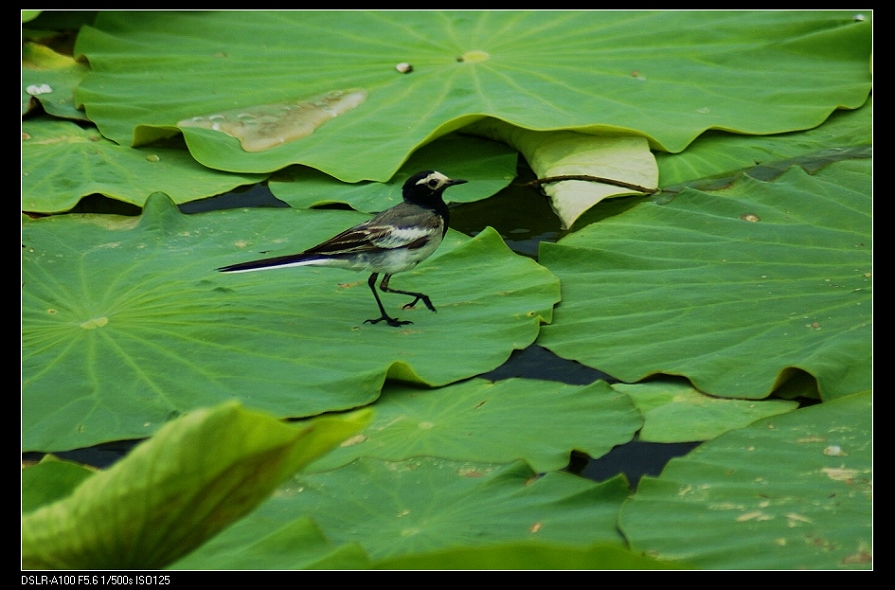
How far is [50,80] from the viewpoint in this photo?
6.03 metres

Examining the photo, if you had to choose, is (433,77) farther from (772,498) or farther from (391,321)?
(772,498)

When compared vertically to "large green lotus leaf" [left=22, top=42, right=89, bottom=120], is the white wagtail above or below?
below

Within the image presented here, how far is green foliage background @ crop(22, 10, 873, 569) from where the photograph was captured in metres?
2.63

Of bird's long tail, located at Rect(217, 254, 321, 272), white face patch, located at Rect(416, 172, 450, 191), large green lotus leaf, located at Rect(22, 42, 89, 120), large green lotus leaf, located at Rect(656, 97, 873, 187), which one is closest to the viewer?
bird's long tail, located at Rect(217, 254, 321, 272)

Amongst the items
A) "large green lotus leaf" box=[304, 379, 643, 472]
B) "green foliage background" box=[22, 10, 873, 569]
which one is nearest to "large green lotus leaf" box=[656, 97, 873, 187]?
"green foliage background" box=[22, 10, 873, 569]

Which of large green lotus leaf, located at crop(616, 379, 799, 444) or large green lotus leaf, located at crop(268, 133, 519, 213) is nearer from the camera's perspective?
large green lotus leaf, located at crop(616, 379, 799, 444)

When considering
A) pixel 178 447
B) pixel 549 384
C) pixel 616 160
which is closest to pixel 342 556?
pixel 178 447

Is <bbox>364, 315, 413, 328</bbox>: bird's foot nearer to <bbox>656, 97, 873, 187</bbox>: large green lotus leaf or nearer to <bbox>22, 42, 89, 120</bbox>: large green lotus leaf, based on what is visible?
<bbox>656, 97, 873, 187</bbox>: large green lotus leaf

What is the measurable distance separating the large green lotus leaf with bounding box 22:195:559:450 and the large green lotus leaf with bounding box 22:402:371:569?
146 cm

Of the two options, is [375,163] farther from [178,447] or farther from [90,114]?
[178,447]

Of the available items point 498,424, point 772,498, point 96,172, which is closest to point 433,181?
point 498,424

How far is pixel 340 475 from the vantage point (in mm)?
3008

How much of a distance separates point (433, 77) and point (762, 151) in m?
1.93

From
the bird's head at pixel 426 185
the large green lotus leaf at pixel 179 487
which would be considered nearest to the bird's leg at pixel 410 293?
the bird's head at pixel 426 185
